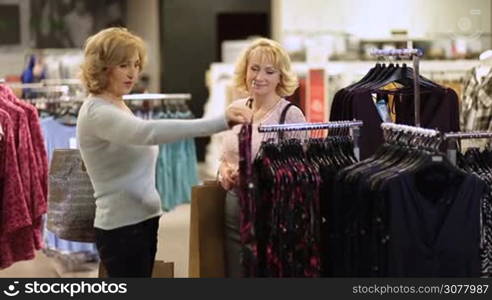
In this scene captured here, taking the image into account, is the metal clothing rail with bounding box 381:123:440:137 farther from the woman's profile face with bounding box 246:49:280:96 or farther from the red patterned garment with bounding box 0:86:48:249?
the red patterned garment with bounding box 0:86:48:249

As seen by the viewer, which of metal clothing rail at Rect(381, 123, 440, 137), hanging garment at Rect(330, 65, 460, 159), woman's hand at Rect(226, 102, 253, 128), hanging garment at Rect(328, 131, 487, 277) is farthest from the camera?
hanging garment at Rect(330, 65, 460, 159)

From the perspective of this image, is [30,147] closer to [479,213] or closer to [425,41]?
[479,213]

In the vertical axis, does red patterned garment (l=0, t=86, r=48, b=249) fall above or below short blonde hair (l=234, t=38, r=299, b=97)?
below

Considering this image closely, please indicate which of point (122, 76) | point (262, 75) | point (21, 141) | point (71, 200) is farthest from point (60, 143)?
point (122, 76)

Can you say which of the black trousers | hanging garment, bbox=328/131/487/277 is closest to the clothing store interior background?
hanging garment, bbox=328/131/487/277

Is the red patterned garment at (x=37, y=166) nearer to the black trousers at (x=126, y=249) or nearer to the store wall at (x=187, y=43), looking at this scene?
the black trousers at (x=126, y=249)

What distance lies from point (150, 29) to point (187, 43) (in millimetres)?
1213

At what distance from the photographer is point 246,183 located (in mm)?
3170

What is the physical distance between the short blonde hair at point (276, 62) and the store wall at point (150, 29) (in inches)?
380

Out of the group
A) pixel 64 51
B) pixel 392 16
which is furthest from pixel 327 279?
pixel 64 51

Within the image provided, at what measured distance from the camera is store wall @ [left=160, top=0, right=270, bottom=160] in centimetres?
1312

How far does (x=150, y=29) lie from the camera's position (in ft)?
46.6

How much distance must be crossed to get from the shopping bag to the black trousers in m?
0.42

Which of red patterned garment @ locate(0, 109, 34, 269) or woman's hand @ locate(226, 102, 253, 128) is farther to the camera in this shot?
red patterned garment @ locate(0, 109, 34, 269)
